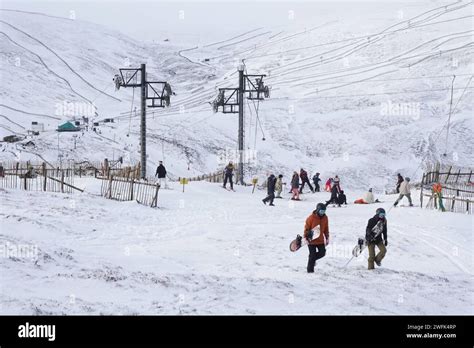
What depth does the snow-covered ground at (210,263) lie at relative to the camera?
32.1 ft

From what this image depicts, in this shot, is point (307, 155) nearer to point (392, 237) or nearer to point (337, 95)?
point (337, 95)

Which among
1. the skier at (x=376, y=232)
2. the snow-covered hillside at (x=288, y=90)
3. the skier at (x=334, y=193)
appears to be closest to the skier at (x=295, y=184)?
the skier at (x=334, y=193)

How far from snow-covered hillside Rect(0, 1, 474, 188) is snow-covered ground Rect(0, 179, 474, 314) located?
836 inches

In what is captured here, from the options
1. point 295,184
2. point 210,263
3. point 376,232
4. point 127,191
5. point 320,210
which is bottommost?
point 210,263

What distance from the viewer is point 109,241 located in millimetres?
15172

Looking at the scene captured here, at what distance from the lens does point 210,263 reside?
43.4ft

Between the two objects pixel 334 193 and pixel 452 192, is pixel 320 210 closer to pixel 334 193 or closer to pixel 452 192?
pixel 334 193

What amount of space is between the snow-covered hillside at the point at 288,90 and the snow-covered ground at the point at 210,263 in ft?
69.7

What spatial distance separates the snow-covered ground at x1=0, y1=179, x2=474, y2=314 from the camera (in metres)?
9.78

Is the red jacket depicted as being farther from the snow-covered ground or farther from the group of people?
the snow-covered ground

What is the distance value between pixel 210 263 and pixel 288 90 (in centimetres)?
5327

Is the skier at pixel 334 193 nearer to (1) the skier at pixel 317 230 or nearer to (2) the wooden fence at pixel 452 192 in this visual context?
(2) the wooden fence at pixel 452 192

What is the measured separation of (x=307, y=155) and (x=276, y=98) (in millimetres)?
14708

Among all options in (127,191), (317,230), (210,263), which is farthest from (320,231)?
(127,191)
